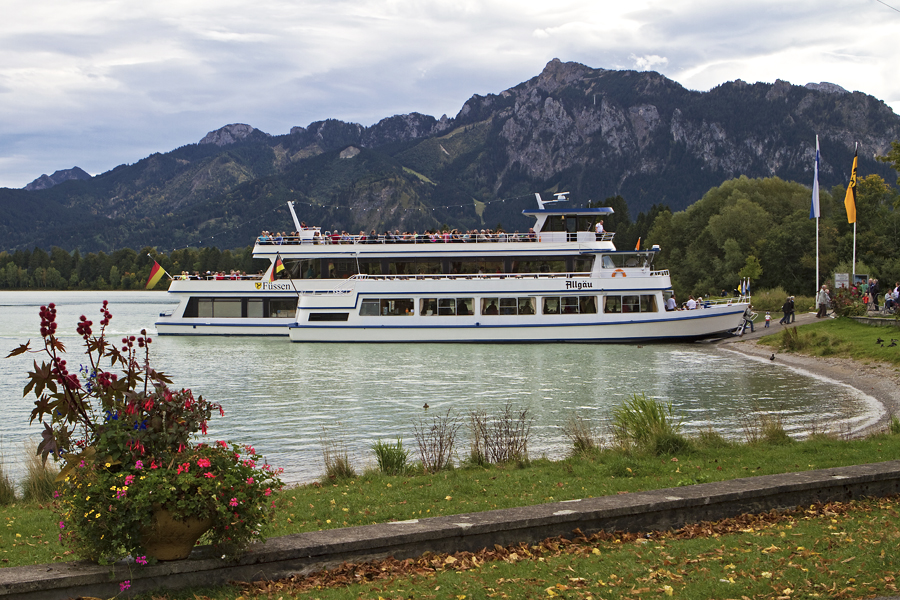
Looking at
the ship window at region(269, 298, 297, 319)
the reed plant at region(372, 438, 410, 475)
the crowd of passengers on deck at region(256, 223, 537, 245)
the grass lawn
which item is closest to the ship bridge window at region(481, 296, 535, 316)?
the crowd of passengers on deck at region(256, 223, 537, 245)

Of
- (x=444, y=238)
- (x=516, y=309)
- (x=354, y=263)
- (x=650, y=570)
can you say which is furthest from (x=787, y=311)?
(x=650, y=570)

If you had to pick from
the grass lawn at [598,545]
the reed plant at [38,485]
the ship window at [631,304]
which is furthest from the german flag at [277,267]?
the grass lawn at [598,545]

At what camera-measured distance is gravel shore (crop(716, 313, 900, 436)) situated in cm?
1805

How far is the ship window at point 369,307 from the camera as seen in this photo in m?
39.3

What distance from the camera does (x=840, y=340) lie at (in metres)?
29.0

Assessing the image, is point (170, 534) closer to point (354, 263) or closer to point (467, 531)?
point (467, 531)

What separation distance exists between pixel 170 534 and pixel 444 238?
3600cm

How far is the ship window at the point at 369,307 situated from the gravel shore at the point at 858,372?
16.8 m

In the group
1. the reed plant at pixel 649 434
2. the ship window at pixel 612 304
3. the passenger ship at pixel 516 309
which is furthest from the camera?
the ship window at pixel 612 304

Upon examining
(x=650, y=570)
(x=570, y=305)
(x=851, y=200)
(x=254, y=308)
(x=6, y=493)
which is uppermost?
(x=851, y=200)

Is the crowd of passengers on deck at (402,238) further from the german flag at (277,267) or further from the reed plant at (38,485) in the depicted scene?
the reed plant at (38,485)

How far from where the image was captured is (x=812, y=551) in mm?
5715

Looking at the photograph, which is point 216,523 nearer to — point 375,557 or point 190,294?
point 375,557

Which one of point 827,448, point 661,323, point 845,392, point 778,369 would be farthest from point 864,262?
point 827,448
